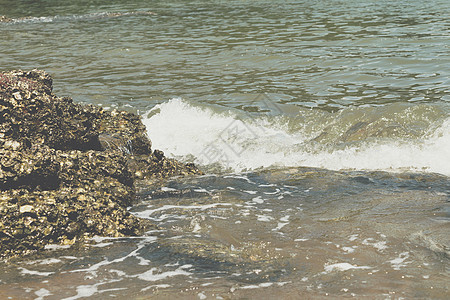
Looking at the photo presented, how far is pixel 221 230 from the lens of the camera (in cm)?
559

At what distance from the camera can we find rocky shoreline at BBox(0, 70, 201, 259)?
5.09 meters

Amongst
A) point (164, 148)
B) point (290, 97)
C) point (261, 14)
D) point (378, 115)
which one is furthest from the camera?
point (261, 14)

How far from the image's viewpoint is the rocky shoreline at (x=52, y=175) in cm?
509

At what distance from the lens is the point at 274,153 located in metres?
9.41

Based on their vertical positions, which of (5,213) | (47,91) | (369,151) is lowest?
(369,151)

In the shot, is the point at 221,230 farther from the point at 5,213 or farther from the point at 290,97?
the point at 290,97

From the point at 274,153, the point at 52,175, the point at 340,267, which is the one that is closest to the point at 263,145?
the point at 274,153

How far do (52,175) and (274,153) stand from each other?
4.70 m

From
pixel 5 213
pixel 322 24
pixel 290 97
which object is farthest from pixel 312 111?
pixel 322 24

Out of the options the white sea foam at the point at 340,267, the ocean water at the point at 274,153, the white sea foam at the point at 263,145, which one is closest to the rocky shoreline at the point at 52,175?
the ocean water at the point at 274,153

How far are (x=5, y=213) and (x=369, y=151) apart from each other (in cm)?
587

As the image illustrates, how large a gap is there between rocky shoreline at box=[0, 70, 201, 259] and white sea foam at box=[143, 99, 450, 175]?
241cm

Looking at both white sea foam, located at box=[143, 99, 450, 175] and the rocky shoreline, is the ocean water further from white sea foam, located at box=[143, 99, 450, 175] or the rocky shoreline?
the rocky shoreline

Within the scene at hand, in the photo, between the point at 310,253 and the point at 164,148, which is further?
the point at 164,148
